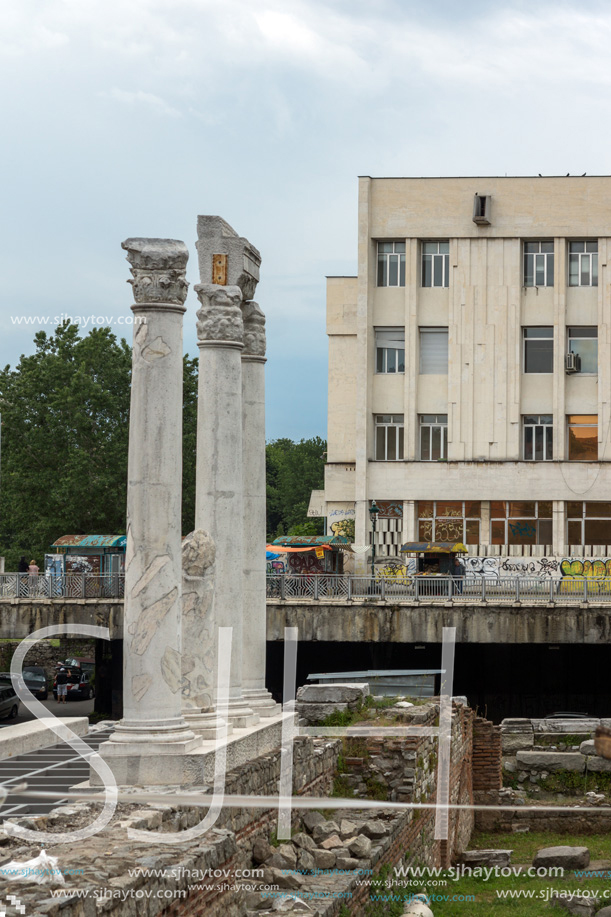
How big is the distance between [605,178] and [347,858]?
35121 mm

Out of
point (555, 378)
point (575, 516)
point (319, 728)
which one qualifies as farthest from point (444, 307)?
point (319, 728)

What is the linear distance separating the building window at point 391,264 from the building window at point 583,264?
19.7 feet

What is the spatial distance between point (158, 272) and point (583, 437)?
32796mm

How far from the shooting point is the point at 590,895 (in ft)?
43.3

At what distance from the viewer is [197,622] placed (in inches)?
511

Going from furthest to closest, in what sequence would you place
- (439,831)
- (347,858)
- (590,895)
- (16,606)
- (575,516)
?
1. (575,516)
2. (16,606)
3. (439,831)
4. (590,895)
5. (347,858)

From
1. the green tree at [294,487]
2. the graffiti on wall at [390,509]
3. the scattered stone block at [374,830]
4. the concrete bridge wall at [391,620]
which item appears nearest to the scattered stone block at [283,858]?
the scattered stone block at [374,830]

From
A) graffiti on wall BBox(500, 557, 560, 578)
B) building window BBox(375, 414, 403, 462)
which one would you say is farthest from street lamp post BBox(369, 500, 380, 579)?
graffiti on wall BBox(500, 557, 560, 578)

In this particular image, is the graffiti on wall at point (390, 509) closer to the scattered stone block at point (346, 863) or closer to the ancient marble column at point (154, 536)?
the ancient marble column at point (154, 536)

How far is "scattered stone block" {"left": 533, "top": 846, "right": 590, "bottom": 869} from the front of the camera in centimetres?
1488

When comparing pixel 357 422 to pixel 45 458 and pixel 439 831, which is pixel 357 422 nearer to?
pixel 45 458

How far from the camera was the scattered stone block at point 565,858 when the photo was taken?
14.9 m

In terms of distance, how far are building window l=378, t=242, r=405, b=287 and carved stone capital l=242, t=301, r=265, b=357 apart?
28.4 metres

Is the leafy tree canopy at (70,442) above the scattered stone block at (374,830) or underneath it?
above
